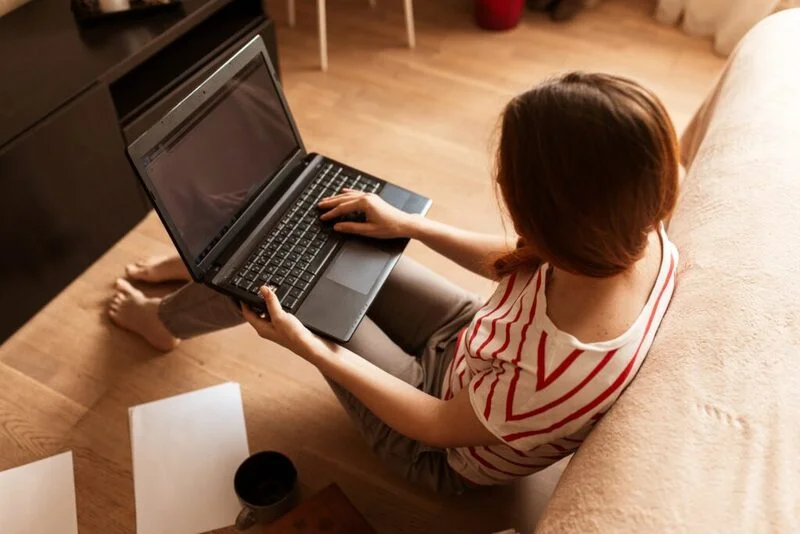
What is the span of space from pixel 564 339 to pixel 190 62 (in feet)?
4.72

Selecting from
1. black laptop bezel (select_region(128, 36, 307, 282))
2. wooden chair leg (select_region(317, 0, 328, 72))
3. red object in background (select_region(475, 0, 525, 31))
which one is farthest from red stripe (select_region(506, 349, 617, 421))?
red object in background (select_region(475, 0, 525, 31))

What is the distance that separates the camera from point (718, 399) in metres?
0.70

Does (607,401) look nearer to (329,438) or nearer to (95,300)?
(329,438)

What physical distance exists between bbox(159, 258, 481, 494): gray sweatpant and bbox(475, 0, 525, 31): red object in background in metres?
1.56

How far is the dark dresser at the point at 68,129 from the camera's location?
139 centimetres

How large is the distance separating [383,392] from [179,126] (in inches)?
19.4

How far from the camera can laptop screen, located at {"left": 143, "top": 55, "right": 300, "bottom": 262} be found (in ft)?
3.28

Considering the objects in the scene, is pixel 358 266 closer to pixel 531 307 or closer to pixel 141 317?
pixel 531 307

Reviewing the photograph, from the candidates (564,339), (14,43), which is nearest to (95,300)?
(14,43)

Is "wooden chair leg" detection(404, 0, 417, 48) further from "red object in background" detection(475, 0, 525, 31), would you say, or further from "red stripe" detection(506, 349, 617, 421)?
"red stripe" detection(506, 349, 617, 421)

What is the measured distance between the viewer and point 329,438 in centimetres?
137

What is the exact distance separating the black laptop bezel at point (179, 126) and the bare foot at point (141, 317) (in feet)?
1.44

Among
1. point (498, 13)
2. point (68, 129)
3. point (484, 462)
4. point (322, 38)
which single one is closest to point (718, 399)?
point (484, 462)

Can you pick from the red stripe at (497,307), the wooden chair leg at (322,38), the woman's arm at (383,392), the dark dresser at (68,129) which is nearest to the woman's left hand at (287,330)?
the woman's arm at (383,392)
